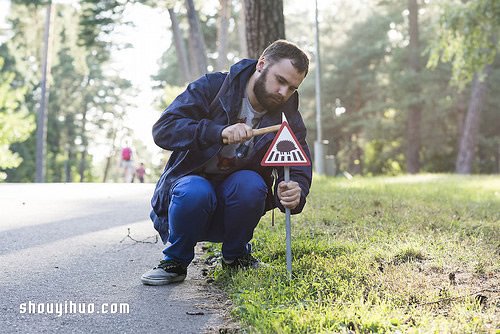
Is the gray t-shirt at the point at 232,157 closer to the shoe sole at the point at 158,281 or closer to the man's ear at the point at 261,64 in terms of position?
the man's ear at the point at 261,64

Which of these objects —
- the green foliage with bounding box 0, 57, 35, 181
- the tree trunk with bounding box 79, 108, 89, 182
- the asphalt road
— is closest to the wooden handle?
the asphalt road

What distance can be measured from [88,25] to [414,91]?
1685 centimetres

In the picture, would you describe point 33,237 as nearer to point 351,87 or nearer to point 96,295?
point 96,295

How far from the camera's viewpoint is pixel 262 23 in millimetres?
8453

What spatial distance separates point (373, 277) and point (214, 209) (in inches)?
40.4

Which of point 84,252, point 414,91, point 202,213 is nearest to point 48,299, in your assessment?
point 202,213

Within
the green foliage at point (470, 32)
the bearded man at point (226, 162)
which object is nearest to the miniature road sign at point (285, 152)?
the bearded man at point (226, 162)

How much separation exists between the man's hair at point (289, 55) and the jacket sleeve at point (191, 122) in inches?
17.2

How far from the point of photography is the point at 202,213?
361cm

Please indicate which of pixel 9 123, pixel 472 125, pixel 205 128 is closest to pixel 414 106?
pixel 472 125

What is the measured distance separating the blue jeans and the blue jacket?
0.47 ft

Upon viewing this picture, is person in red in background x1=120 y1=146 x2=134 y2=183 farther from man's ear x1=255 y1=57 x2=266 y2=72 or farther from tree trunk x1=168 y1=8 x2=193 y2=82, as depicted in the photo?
man's ear x1=255 y1=57 x2=266 y2=72

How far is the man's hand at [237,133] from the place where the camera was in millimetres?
3441

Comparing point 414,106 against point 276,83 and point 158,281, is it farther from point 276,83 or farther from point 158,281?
point 158,281
